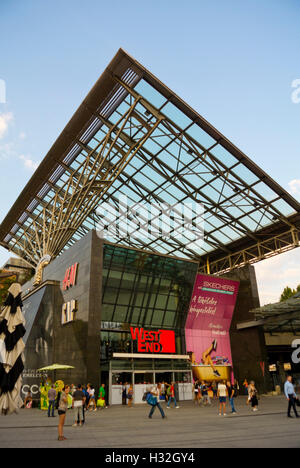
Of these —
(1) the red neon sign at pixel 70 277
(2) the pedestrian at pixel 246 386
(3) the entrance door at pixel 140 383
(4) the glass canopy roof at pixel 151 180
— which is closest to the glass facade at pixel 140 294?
(3) the entrance door at pixel 140 383

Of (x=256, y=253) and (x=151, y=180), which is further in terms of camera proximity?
(x=256, y=253)

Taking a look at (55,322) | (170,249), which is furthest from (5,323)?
(170,249)

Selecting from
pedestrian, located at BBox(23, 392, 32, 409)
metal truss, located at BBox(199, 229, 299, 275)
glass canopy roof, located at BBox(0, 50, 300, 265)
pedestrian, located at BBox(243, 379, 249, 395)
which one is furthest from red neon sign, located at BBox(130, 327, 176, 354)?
metal truss, located at BBox(199, 229, 299, 275)

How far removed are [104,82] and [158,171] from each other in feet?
30.5

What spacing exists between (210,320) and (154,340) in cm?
763

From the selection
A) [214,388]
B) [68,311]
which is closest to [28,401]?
[68,311]

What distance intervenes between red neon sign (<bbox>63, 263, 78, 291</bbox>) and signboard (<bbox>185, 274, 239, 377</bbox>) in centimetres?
1234

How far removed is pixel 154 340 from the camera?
3108 cm

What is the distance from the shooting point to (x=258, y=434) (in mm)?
9797

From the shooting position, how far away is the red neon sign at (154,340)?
3009 centimetres

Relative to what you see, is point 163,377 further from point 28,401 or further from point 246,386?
point 28,401

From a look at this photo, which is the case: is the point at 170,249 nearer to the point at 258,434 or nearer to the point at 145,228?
the point at 145,228

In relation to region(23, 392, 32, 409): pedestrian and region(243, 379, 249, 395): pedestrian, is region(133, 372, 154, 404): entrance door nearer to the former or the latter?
region(23, 392, 32, 409): pedestrian

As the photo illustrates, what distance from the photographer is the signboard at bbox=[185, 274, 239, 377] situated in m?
34.1
